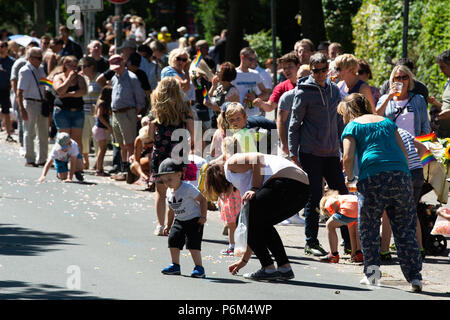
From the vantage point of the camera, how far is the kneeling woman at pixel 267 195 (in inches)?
332

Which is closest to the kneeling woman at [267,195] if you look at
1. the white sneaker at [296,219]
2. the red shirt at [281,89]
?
the white sneaker at [296,219]

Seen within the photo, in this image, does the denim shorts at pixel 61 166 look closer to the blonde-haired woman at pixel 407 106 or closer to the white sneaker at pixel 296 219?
the white sneaker at pixel 296 219

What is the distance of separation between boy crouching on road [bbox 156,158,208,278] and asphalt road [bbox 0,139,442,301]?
0.18m

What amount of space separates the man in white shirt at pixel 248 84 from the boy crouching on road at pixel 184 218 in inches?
197

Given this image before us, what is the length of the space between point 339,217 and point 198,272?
5.54ft

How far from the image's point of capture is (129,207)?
13406mm

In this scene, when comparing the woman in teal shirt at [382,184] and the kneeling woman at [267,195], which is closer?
the woman in teal shirt at [382,184]

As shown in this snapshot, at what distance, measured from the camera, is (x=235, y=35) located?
24.2m

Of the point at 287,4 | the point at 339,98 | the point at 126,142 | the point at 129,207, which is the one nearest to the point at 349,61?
the point at 339,98

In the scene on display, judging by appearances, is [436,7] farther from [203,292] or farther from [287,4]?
[287,4]

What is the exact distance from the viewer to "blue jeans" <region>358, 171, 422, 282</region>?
815 centimetres

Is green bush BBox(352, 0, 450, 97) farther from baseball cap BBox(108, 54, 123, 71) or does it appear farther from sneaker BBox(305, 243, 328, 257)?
sneaker BBox(305, 243, 328, 257)

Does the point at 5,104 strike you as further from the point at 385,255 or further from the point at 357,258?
the point at 385,255

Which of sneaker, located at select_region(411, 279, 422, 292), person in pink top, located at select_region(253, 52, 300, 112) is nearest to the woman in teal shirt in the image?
sneaker, located at select_region(411, 279, 422, 292)
